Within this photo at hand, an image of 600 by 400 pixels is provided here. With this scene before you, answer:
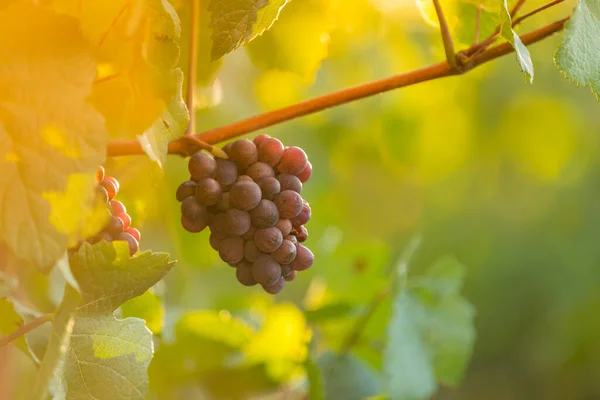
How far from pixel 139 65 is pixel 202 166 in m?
0.09

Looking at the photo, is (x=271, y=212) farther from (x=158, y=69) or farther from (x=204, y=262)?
(x=204, y=262)

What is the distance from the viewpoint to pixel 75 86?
429 millimetres

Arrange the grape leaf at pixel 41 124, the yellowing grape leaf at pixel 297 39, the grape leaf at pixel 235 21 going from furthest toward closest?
the yellowing grape leaf at pixel 297 39, the grape leaf at pixel 235 21, the grape leaf at pixel 41 124

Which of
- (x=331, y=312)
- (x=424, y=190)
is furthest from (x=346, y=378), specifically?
(x=424, y=190)

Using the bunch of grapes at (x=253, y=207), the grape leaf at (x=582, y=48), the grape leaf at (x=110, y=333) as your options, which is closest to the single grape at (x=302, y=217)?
the bunch of grapes at (x=253, y=207)

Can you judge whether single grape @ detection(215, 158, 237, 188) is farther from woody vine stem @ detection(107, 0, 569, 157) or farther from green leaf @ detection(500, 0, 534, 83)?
green leaf @ detection(500, 0, 534, 83)

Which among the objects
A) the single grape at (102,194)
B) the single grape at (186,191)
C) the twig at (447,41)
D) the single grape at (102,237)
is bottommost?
the single grape at (102,237)

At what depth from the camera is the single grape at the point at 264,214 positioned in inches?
20.9

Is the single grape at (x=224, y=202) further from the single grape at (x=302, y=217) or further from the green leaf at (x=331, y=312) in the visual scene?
the green leaf at (x=331, y=312)

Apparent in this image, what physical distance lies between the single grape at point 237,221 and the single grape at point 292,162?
52 millimetres

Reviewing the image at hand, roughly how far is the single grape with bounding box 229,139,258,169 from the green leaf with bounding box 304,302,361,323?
15.9 inches

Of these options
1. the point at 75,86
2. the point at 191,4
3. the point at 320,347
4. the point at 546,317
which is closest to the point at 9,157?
the point at 75,86

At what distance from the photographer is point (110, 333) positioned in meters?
0.53

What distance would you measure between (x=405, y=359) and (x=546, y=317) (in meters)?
1.46
